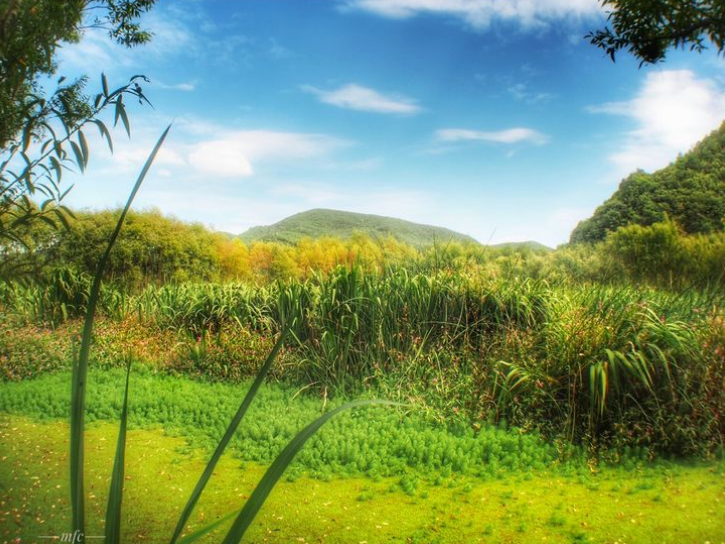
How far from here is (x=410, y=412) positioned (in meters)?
3.25

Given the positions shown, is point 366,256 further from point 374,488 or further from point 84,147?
point 84,147

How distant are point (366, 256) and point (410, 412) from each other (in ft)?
6.68

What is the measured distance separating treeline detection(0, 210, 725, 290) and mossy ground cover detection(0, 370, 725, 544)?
6.16ft

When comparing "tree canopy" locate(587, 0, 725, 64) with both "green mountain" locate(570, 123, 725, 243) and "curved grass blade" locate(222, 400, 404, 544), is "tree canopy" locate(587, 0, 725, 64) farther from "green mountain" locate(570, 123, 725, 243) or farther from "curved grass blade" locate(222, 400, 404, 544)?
"green mountain" locate(570, 123, 725, 243)

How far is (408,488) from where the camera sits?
228cm

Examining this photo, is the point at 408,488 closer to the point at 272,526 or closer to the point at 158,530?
the point at 272,526

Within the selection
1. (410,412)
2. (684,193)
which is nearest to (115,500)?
(410,412)

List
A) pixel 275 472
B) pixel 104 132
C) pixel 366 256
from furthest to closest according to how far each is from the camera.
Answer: pixel 366 256, pixel 104 132, pixel 275 472

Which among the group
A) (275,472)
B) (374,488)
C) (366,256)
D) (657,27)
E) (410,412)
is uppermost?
(657,27)

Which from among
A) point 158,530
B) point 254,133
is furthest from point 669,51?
point 158,530

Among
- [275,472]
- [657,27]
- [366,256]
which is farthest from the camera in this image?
[366,256]

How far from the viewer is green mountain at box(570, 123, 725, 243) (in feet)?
25.5

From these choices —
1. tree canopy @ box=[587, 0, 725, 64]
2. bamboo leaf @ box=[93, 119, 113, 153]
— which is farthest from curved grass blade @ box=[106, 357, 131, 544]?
tree canopy @ box=[587, 0, 725, 64]

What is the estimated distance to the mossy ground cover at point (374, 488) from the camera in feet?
6.45
